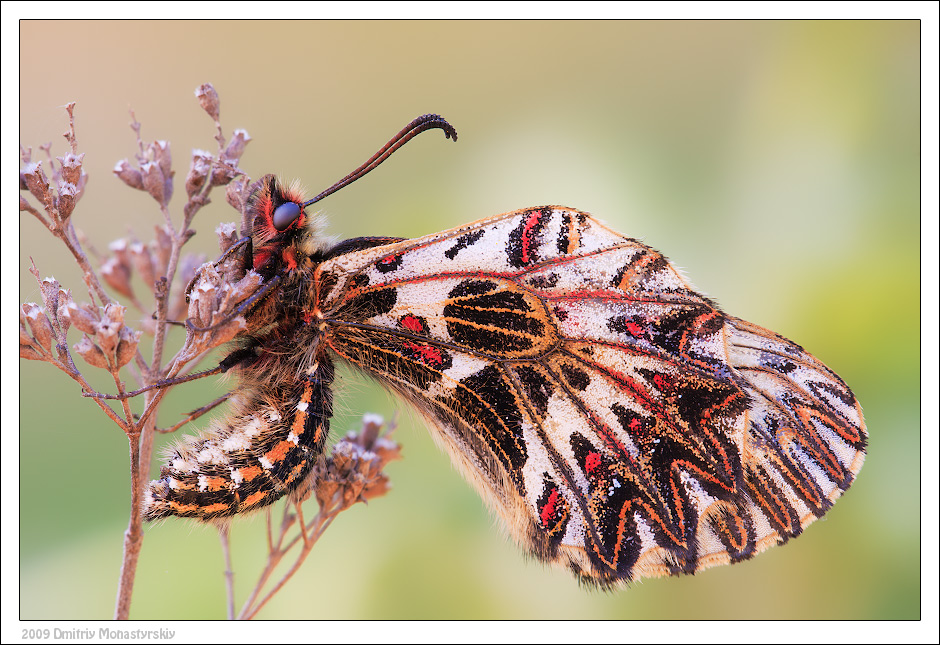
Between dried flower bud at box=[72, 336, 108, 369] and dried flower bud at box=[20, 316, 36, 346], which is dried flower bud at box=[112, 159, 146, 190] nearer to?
dried flower bud at box=[20, 316, 36, 346]

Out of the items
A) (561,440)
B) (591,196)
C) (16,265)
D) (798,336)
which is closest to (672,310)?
(561,440)

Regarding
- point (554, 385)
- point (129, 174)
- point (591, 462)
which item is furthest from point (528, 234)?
point (129, 174)

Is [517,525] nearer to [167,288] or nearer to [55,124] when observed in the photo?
[167,288]

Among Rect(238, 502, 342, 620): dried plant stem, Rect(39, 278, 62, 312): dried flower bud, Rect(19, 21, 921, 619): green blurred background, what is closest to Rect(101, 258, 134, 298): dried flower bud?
Rect(19, 21, 921, 619): green blurred background

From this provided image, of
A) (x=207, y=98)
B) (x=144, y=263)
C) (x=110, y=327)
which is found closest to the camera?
(x=110, y=327)

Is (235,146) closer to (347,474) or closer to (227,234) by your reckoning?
(227,234)

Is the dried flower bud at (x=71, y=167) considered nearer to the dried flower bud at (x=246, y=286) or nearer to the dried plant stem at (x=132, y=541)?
the dried flower bud at (x=246, y=286)

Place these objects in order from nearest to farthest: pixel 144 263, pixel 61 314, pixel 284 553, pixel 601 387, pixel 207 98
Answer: pixel 61 314 < pixel 601 387 < pixel 207 98 < pixel 284 553 < pixel 144 263
